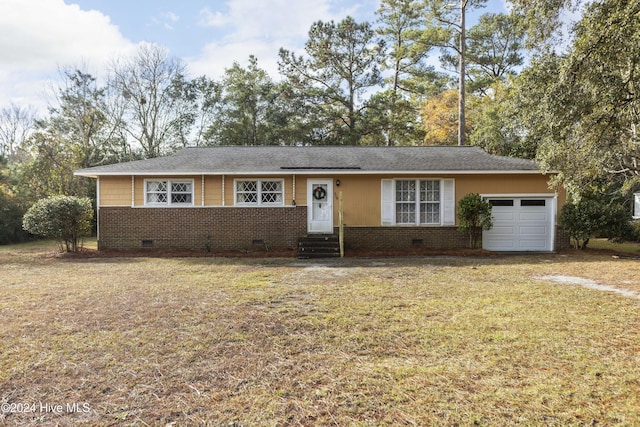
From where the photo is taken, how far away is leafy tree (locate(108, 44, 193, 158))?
2688 centimetres

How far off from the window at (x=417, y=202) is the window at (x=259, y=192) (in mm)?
4234

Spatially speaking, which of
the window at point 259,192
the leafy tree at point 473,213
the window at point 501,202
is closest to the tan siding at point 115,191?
the window at point 259,192

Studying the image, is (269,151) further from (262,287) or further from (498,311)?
(498,311)

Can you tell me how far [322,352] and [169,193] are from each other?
430 inches

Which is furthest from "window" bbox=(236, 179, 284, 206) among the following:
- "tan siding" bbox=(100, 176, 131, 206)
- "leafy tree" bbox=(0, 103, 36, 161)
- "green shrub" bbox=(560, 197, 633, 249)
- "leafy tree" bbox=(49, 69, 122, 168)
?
"leafy tree" bbox=(0, 103, 36, 161)

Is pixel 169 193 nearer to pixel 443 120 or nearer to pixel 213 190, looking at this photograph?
pixel 213 190

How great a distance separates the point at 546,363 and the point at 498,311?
1.79 m

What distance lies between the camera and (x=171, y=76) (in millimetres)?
27938

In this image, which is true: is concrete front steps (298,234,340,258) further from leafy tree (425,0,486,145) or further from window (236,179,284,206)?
leafy tree (425,0,486,145)

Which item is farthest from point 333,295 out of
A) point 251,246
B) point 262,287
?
point 251,246

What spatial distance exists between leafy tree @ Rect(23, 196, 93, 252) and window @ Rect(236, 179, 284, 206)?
17.0 ft

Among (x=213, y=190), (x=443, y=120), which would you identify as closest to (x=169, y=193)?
(x=213, y=190)

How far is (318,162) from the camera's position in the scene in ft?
44.7

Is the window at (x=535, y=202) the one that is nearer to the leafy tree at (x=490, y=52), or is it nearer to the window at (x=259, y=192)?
the window at (x=259, y=192)
